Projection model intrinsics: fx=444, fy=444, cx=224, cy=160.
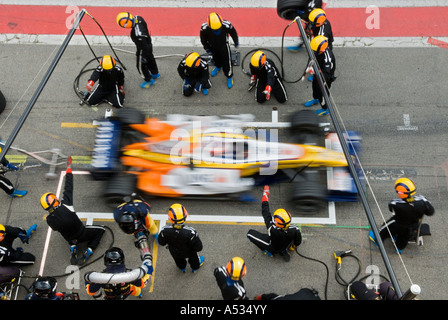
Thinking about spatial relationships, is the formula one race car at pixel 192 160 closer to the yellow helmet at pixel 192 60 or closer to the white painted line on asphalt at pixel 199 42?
the yellow helmet at pixel 192 60

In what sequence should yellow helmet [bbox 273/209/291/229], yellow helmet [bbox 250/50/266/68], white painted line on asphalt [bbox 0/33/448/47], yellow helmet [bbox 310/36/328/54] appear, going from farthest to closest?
white painted line on asphalt [bbox 0/33/448/47] < yellow helmet [bbox 250/50/266/68] < yellow helmet [bbox 310/36/328/54] < yellow helmet [bbox 273/209/291/229]

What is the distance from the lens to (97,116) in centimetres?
1049

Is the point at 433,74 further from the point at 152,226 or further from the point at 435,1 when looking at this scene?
the point at 152,226

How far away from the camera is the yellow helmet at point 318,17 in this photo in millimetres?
9805

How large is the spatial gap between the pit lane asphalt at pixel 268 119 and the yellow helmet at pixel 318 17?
141cm

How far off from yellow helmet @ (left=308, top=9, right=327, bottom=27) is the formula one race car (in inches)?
95.6

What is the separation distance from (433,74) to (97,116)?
8.09m

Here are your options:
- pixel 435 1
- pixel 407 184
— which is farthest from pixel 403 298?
pixel 435 1

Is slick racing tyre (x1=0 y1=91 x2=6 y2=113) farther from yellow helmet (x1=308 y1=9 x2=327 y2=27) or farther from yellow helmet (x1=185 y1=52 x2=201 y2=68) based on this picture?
yellow helmet (x1=308 y1=9 x2=327 y2=27)

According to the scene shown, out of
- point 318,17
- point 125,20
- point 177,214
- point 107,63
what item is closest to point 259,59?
point 318,17

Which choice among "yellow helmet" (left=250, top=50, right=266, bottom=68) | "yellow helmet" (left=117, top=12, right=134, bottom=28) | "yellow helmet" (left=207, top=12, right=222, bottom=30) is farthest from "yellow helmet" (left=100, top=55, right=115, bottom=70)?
"yellow helmet" (left=250, top=50, right=266, bottom=68)

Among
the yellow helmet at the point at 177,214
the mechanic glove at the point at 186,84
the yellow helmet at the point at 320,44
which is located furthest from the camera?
the mechanic glove at the point at 186,84

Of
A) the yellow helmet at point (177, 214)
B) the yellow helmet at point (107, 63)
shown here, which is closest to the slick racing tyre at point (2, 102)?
the yellow helmet at point (107, 63)

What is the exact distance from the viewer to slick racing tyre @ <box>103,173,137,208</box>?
8516 millimetres
